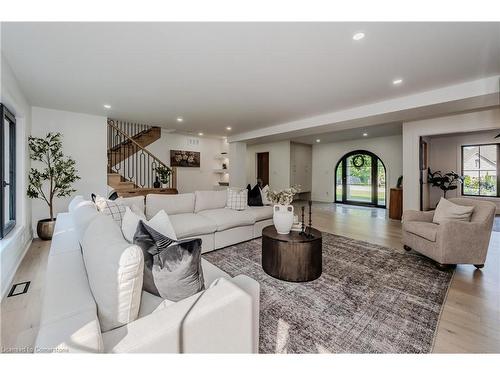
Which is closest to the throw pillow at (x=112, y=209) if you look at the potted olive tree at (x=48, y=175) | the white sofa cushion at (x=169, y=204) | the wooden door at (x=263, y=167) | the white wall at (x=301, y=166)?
the white sofa cushion at (x=169, y=204)

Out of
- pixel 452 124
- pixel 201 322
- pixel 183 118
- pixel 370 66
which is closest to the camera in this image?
pixel 201 322

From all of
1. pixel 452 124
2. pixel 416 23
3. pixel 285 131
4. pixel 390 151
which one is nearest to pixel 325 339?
pixel 416 23

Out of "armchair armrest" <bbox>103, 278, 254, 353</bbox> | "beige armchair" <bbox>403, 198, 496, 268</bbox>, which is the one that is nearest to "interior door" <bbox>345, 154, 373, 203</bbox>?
"beige armchair" <bbox>403, 198, 496, 268</bbox>

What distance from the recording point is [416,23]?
6.45ft

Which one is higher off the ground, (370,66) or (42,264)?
(370,66)

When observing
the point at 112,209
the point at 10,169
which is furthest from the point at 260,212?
the point at 10,169

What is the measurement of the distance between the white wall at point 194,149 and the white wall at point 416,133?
5.94 meters

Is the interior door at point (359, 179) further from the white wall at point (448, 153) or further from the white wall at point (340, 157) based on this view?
the white wall at point (448, 153)

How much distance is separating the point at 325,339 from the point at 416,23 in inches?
109

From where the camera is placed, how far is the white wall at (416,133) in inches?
174

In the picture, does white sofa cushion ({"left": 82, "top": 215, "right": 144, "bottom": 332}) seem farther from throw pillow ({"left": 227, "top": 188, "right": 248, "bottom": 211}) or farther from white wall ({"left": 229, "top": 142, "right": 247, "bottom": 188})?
white wall ({"left": 229, "top": 142, "right": 247, "bottom": 188})

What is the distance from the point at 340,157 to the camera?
8.66 m

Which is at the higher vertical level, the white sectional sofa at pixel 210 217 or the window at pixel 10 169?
the window at pixel 10 169
